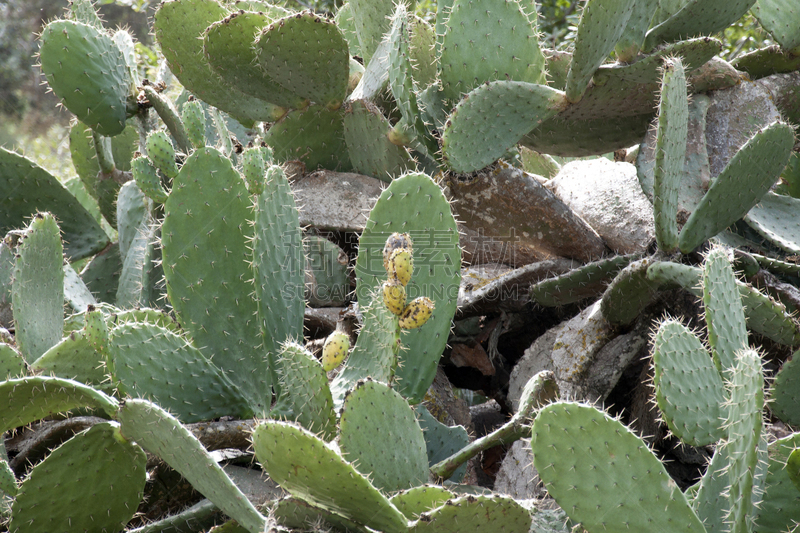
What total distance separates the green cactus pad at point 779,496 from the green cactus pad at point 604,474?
0.82ft

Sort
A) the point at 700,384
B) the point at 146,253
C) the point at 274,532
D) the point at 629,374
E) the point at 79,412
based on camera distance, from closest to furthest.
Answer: the point at 274,532 < the point at 700,384 < the point at 79,412 < the point at 629,374 < the point at 146,253

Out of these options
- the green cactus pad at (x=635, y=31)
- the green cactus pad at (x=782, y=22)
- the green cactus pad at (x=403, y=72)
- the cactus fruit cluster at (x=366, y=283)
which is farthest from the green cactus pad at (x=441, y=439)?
the green cactus pad at (x=782, y=22)

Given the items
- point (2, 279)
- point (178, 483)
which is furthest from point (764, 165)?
point (2, 279)

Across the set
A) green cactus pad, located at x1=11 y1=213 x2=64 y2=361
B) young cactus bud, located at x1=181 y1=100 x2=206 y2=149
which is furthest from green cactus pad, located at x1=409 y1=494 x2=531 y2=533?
young cactus bud, located at x1=181 y1=100 x2=206 y2=149

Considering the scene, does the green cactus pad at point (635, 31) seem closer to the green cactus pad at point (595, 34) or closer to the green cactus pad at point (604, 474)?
the green cactus pad at point (595, 34)

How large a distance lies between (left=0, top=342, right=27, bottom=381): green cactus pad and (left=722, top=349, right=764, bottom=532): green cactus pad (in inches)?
55.8

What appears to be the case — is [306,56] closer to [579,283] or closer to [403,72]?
[403,72]

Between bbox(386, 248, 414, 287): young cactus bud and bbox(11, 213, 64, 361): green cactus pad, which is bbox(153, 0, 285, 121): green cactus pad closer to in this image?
bbox(11, 213, 64, 361): green cactus pad

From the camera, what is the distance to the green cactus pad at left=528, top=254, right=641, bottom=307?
1712mm

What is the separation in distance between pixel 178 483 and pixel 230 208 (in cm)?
65

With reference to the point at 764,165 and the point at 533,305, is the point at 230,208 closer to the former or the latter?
the point at 533,305

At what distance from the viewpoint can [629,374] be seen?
1.75 meters

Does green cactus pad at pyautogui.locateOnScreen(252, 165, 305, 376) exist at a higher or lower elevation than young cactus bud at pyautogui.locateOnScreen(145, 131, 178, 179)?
lower

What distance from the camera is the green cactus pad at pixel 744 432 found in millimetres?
931
